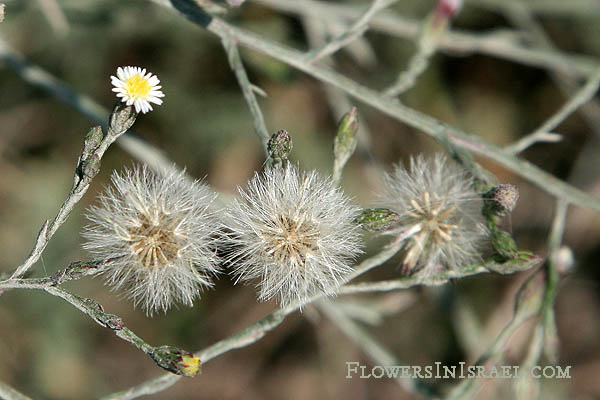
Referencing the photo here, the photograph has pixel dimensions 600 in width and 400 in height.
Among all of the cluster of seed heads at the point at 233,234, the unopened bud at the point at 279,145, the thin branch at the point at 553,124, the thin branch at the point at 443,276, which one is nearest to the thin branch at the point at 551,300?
the thin branch at the point at 553,124

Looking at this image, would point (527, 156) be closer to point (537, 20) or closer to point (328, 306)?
point (537, 20)

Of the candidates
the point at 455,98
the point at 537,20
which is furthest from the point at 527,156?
the point at 537,20

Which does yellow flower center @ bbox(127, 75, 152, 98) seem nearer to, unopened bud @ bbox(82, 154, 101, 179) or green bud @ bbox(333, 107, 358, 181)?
unopened bud @ bbox(82, 154, 101, 179)

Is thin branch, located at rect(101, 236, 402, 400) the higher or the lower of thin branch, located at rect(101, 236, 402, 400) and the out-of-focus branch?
the higher

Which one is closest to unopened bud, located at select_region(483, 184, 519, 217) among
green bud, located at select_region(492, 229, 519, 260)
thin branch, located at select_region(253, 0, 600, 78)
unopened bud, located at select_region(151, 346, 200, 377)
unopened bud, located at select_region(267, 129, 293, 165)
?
green bud, located at select_region(492, 229, 519, 260)

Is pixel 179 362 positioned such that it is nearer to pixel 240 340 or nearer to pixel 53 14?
pixel 240 340

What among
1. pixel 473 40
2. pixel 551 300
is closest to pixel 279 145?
pixel 551 300
